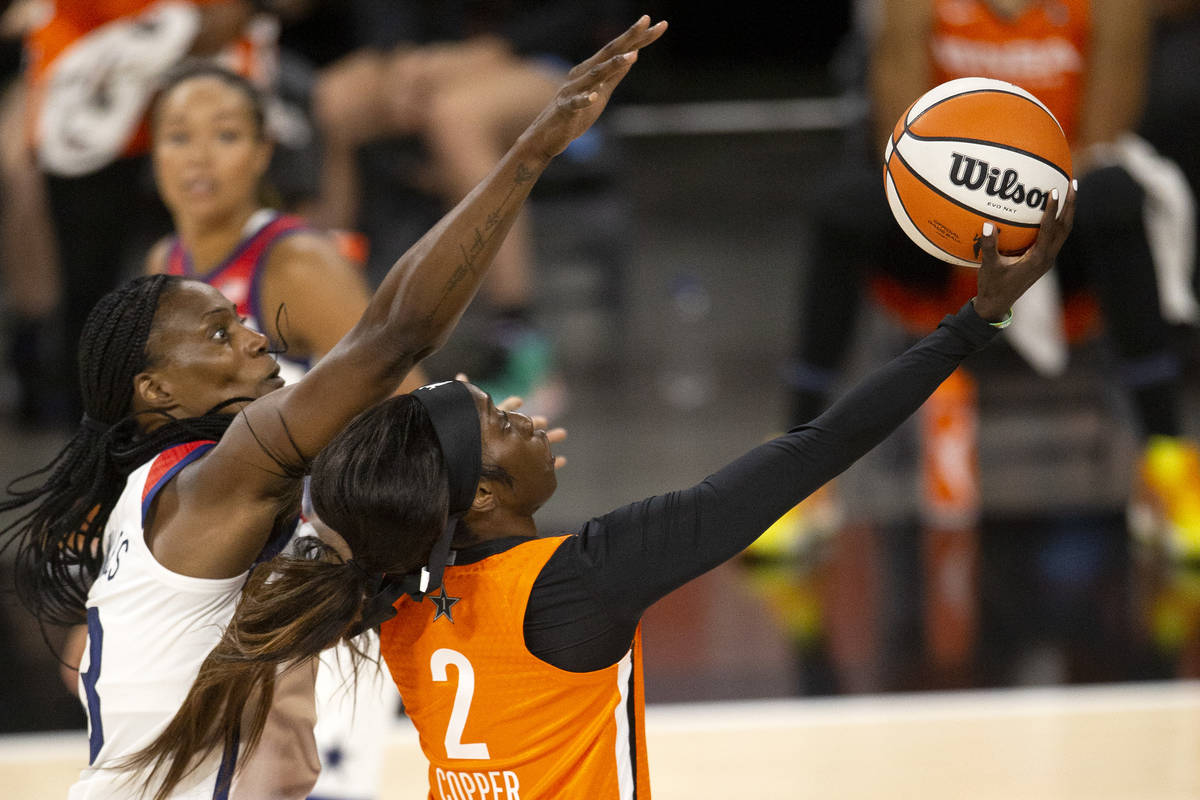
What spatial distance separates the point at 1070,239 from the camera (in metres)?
4.22

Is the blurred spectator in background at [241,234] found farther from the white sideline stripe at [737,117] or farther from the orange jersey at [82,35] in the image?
the white sideline stripe at [737,117]

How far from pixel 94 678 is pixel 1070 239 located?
3151 mm

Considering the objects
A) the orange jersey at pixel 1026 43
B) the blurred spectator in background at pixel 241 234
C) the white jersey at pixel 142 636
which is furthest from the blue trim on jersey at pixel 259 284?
the orange jersey at pixel 1026 43

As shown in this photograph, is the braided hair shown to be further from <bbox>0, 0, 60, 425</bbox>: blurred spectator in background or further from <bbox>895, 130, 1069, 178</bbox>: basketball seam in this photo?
<bbox>0, 0, 60, 425</bbox>: blurred spectator in background

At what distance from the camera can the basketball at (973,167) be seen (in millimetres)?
1942

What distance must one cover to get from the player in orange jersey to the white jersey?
79 mm

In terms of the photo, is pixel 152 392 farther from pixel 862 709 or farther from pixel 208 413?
pixel 862 709

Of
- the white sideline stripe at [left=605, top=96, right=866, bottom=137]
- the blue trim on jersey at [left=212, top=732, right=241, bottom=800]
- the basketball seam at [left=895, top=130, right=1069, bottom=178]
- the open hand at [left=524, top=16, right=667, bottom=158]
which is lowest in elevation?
the white sideline stripe at [left=605, top=96, right=866, bottom=137]

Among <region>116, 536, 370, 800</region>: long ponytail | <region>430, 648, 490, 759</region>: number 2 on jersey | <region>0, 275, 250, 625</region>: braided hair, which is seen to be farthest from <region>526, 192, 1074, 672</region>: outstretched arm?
<region>0, 275, 250, 625</region>: braided hair

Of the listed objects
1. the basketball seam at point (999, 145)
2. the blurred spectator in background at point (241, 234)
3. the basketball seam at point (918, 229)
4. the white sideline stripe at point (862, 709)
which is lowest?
the white sideline stripe at point (862, 709)

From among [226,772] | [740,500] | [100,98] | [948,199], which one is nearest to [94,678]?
[226,772]

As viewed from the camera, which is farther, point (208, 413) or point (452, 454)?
point (208, 413)

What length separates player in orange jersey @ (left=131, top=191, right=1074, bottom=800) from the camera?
5.69 feet

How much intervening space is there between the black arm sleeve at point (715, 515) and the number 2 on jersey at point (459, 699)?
11 centimetres
